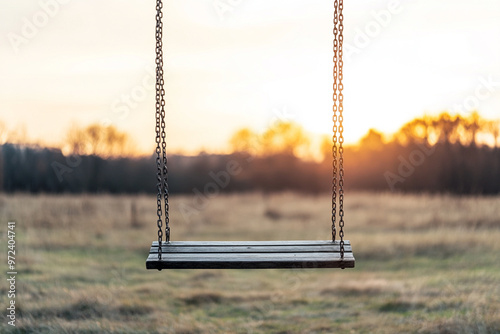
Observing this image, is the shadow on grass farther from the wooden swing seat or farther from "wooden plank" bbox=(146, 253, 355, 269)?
"wooden plank" bbox=(146, 253, 355, 269)

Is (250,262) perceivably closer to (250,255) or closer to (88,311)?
(250,255)

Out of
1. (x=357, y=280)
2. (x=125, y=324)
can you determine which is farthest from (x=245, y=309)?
(x=357, y=280)

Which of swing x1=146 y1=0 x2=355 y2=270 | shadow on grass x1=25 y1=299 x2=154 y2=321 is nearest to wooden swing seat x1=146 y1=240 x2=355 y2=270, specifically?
swing x1=146 y1=0 x2=355 y2=270

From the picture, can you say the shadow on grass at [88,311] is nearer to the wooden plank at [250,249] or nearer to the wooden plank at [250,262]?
the wooden plank at [250,249]

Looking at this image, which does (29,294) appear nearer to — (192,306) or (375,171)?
(192,306)

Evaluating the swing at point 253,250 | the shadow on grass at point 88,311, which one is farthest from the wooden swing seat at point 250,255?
the shadow on grass at point 88,311

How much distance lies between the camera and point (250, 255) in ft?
10.2

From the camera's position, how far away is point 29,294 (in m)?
5.68

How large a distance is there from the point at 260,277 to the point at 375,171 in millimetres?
7161

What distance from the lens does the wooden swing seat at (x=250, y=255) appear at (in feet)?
9.84

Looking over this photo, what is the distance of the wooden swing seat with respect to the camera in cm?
300

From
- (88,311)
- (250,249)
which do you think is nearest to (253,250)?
(250,249)

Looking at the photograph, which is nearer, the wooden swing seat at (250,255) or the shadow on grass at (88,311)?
the wooden swing seat at (250,255)

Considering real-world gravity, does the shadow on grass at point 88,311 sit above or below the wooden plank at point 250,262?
below
